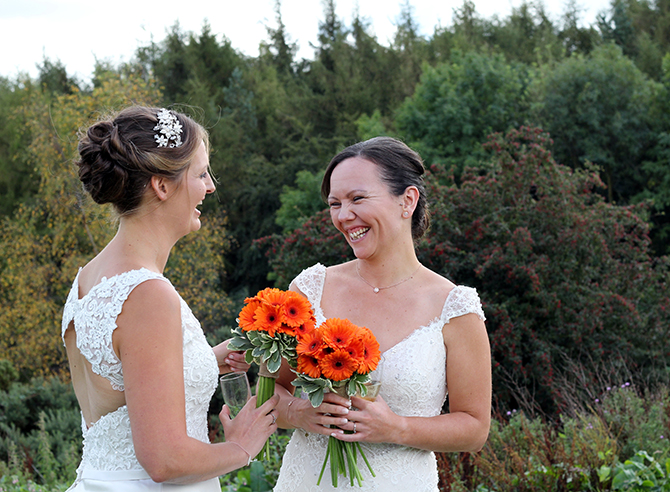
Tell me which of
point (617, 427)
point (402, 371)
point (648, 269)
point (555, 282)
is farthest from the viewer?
point (648, 269)

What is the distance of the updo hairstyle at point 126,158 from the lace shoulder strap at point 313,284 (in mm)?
947

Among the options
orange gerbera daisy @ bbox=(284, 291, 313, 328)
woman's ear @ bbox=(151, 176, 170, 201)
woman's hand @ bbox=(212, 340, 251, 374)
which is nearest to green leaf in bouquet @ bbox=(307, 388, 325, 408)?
orange gerbera daisy @ bbox=(284, 291, 313, 328)

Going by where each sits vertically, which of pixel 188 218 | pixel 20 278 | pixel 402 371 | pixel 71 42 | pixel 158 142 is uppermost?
pixel 71 42

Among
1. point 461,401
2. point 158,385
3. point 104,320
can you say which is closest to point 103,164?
point 104,320

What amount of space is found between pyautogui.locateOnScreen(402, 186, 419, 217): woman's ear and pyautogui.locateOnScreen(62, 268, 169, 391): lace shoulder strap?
46.8 inches

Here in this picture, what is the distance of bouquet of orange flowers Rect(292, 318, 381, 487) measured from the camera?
6.82 ft

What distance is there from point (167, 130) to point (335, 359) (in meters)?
0.98

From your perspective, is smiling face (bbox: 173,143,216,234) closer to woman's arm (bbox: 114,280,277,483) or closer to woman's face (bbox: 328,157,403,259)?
woman's arm (bbox: 114,280,277,483)

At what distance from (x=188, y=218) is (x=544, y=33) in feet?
106

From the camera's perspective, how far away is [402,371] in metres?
2.49

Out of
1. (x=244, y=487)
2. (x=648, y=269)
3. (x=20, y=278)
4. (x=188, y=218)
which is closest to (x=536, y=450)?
(x=244, y=487)

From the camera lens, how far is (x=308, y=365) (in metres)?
2.12

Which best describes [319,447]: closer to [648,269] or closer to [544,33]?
[648,269]

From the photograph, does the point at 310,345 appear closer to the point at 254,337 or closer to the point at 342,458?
the point at 254,337
